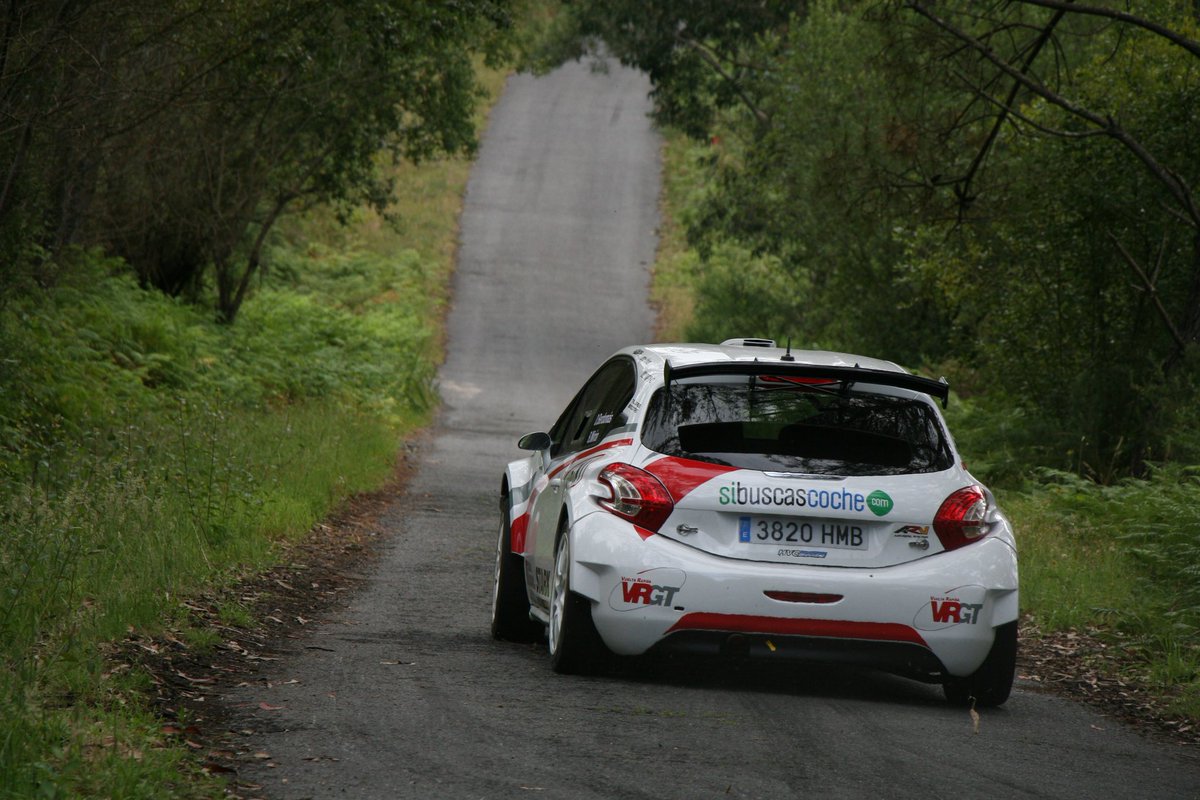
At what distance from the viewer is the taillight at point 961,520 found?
754 centimetres

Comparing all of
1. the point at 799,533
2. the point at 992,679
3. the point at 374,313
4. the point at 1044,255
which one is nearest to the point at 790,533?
the point at 799,533

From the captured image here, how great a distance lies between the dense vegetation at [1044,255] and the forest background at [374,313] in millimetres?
50

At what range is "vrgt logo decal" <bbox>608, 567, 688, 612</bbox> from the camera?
7371mm

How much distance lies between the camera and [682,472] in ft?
24.6

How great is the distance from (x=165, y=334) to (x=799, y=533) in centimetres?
1517

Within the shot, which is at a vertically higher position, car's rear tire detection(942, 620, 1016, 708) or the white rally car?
the white rally car

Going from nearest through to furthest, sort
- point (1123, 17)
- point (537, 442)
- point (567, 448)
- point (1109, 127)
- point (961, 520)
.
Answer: point (961, 520)
point (567, 448)
point (537, 442)
point (1123, 17)
point (1109, 127)

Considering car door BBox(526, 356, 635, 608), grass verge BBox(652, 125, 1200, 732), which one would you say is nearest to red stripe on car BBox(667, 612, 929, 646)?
car door BBox(526, 356, 635, 608)

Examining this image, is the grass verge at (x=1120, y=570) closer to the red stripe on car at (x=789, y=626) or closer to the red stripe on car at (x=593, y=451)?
the red stripe on car at (x=789, y=626)

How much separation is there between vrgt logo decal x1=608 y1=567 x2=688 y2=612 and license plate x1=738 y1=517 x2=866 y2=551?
0.37m

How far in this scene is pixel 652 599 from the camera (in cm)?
739

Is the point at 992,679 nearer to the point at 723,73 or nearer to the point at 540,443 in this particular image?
the point at 540,443

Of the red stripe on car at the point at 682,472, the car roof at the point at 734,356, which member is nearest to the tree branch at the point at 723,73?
the car roof at the point at 734,356

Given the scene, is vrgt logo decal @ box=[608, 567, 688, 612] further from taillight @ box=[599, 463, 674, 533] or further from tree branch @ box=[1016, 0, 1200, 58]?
tree branch @ box=[1016, 0, 1200, 58]
